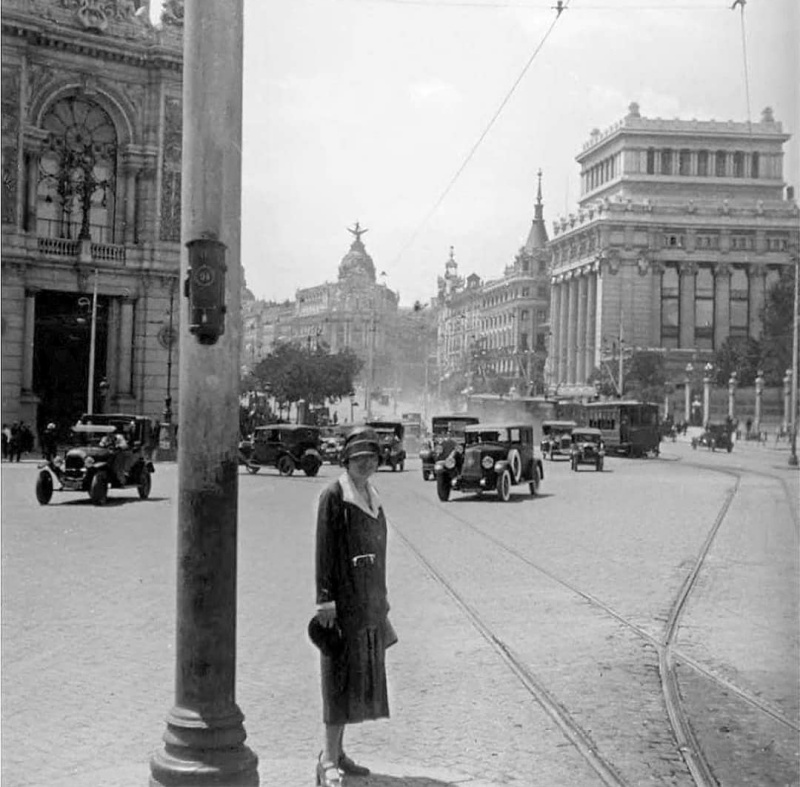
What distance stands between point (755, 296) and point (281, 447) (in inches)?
120

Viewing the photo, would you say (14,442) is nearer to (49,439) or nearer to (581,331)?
(49,439)

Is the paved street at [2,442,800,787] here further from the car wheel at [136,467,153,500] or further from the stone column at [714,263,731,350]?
the stone column at [714,263,731,350]

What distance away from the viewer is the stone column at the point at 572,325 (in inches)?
224

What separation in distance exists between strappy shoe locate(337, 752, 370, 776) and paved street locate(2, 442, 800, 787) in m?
0.04

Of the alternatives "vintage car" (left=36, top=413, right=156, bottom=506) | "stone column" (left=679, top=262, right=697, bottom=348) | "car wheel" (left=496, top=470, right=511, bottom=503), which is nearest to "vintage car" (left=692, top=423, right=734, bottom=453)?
"car wheel" (left=496, top=470, right=511, bottom=503)

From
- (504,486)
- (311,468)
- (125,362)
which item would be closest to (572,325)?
(311,468)

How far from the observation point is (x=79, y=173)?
217 inches

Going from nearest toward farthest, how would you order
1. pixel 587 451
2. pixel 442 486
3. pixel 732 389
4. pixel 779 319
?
pixel 442 486 → pixel 779 319 → pixel 732 389 → pixel 587 451

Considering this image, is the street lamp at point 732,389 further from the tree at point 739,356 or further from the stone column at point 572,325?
the stone column at point 572,325

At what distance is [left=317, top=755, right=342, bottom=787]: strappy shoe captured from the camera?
4.25m

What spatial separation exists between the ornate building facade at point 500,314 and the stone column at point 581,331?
194mm

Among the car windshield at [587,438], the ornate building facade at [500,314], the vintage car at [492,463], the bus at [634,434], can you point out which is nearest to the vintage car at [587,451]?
the car windshield at [587,438]

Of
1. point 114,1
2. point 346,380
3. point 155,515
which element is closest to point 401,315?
point 346,380

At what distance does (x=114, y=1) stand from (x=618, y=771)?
4.15 m
